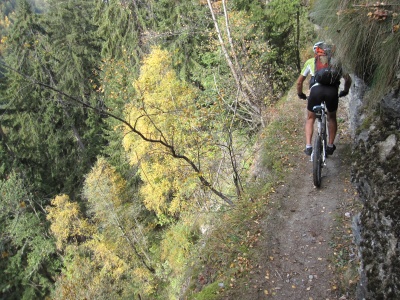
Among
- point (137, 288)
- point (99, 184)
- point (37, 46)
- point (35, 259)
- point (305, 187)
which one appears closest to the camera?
point (305, 187)

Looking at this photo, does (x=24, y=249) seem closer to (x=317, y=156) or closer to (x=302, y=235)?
(x=302, y=235)

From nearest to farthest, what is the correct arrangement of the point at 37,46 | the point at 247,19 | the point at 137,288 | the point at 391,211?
Result: 1. the point at 391,211
2. the point at 247,19
3. the point at 137,288
4. the point at 37,46

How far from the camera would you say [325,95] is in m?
4.65

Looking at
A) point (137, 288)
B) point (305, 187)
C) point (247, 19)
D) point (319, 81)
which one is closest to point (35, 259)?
point (137, 288)

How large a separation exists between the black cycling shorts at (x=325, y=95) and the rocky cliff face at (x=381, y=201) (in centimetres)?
152

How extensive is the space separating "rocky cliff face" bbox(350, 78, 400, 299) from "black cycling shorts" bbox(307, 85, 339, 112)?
5.00 ft

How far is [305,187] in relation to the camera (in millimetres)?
5762

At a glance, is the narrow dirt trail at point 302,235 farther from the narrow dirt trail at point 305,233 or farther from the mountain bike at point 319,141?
the mountain bike at point 319,141

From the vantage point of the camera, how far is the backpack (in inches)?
176

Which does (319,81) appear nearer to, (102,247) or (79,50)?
(102,247)

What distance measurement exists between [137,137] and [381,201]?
560 inches

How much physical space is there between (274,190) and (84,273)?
1437 cm

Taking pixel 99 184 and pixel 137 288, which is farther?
pixel 99 184

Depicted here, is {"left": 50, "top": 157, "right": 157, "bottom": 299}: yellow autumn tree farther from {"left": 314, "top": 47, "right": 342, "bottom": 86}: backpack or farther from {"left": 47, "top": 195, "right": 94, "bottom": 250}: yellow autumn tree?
{"left": 314, "top": 47, "right": 342, "bottom": 86}: backpack
